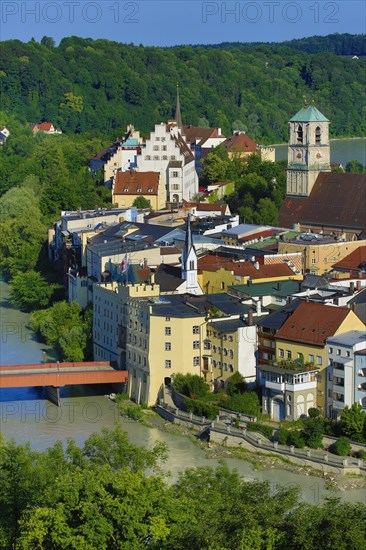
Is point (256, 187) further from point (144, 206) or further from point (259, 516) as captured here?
point (259, 516)

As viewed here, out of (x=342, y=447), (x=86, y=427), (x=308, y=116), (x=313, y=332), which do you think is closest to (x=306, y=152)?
(x=308, y=116)

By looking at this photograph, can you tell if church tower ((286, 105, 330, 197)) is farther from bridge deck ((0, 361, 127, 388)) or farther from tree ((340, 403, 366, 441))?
tree ((340, 403, 366, 441))

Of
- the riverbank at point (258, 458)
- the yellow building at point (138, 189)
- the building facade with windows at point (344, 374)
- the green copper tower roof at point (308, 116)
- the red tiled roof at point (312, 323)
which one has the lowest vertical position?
the riverbank at point (258, 458)

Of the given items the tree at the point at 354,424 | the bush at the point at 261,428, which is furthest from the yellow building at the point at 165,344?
the tree at the point at 354,424

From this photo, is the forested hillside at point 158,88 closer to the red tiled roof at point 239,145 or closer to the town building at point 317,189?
the red tiled roof at point 239,145

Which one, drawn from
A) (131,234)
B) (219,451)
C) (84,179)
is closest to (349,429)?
(219,451)

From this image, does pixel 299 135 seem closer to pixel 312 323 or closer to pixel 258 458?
pixel 312 323

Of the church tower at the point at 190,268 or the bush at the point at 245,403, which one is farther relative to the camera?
the church tower at the point at 190,268
